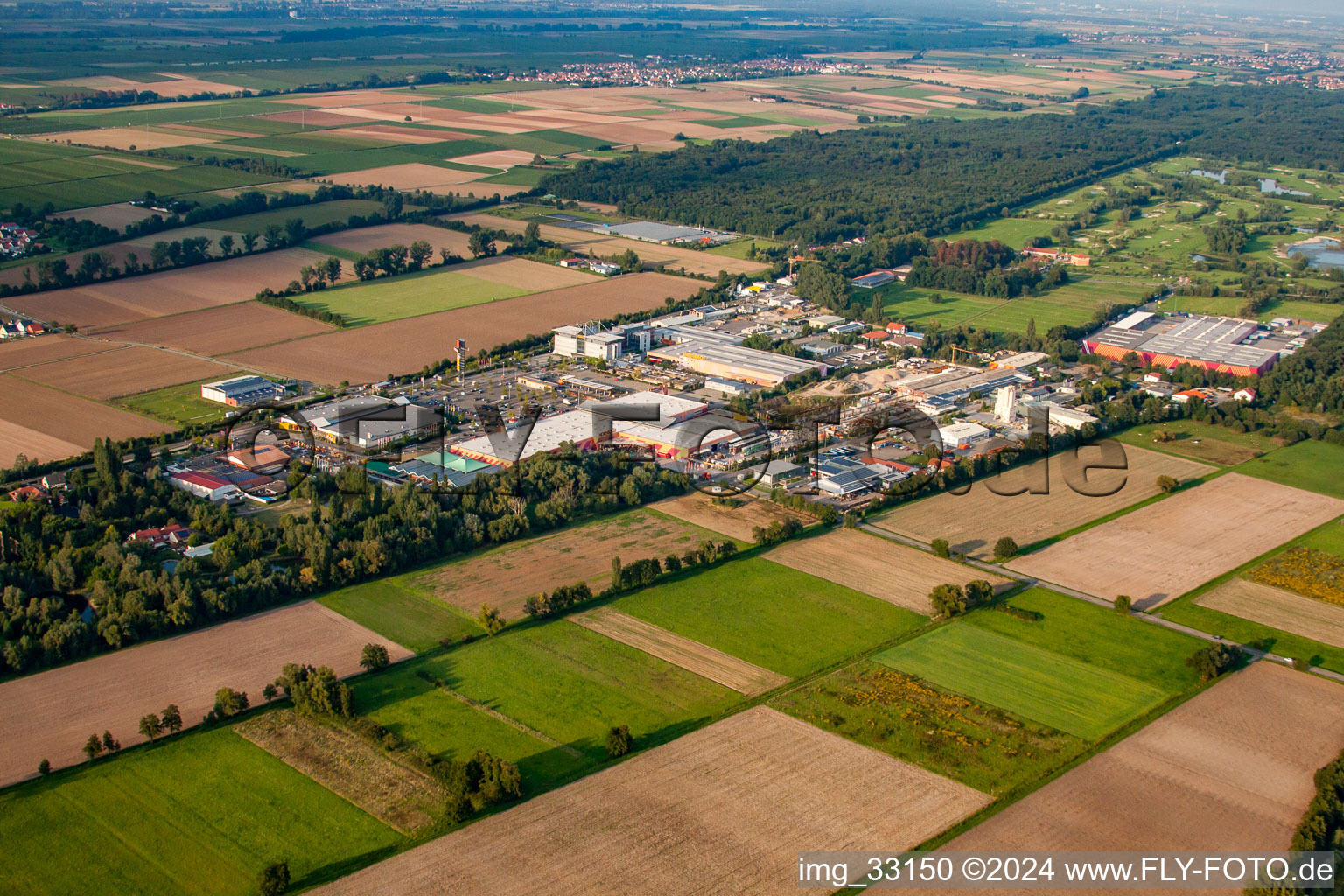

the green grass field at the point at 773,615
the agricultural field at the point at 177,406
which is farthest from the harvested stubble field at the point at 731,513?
the agricultural field at the point at 177,406

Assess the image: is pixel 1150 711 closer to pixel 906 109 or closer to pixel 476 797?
pixel 476 797

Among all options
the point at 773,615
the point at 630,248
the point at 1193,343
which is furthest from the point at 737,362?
the point at 630,248

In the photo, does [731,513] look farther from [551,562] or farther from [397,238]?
[397,238]

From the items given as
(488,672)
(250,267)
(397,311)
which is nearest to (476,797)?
(488,672)

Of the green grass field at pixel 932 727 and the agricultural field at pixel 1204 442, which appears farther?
the agricultural field at pixel 1204 442

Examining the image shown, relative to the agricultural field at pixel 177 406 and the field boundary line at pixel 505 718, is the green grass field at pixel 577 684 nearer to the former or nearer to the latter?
the field boundary line at pixel 505 718

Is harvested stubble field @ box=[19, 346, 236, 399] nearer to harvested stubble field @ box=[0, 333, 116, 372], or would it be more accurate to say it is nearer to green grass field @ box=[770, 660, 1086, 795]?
harvested stubble field @ box=[0, 333, 116, 372]
